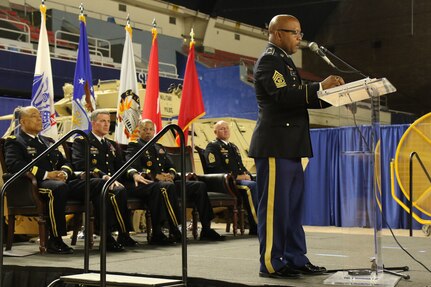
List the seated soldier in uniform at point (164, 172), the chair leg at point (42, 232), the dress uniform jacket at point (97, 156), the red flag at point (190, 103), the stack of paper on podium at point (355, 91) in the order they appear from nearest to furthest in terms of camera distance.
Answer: the stack of paper on podium at point (355, 91), the chair leg at point (42, 232), the dress uniform jacket at point (97, 156), the seated soldier in uniform at point (164, 172), the red flag at point (190, 103)

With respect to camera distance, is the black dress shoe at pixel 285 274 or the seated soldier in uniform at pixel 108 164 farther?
the seated soldier in uniform at pixel 108 164

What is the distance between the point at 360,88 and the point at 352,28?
1909 centimetres

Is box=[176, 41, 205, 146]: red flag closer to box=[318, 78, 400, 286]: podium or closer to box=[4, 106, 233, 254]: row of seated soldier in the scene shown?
box=[4, 106, 233, 254]: row of seated soldier

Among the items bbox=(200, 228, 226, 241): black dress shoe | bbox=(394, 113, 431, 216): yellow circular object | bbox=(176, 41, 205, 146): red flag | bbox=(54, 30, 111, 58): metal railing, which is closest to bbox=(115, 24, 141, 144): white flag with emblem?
bbox=(176, 41, 205, 146): red flag

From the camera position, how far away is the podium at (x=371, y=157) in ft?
11.4

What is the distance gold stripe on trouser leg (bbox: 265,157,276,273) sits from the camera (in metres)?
3.82

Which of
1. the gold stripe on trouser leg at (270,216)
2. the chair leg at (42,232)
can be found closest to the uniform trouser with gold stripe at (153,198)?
the chair leg at (42,232)

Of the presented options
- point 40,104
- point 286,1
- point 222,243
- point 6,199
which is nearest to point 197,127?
point 40,104

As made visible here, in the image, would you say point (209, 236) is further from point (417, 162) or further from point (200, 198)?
point (417, 162)

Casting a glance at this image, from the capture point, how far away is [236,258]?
5.04 meters

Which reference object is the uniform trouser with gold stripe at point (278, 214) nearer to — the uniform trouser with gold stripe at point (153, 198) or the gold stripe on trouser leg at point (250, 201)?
the uniform trouser with gold stripe at point (153, 198)

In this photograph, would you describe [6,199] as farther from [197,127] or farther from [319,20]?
[319,20]

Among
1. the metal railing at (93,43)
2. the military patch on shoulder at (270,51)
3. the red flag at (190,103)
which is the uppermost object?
the metal railing at (93,43)

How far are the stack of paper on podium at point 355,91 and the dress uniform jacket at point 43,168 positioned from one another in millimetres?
2695
